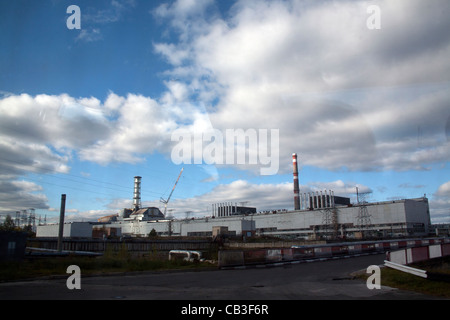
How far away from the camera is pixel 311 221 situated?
106 m

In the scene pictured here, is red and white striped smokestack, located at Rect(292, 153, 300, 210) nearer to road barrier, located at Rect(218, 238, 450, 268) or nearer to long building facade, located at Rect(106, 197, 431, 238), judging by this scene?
long building facade, located at Rect(106, 197, 431, 238)

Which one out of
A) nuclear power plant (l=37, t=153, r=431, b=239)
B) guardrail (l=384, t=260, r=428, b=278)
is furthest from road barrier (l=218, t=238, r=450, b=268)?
nuclear power plant (l=37, t=153, r=431, b=239)

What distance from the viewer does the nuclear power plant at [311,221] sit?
9006cm

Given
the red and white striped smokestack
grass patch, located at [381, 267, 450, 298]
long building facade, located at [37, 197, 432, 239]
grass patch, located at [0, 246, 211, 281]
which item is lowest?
grass patch, located at [381, 267, 450, 298]

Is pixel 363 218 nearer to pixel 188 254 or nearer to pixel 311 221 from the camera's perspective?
pixel 311 221

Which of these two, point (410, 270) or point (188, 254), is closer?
point (410, 270)

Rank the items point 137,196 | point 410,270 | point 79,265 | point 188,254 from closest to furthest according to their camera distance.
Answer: point 410,270
point 79,265
point 188,254
point 137,196

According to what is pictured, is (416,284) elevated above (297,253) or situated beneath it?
situated beneath

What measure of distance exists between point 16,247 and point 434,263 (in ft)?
89.8

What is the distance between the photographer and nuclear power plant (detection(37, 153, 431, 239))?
90062 millimetres

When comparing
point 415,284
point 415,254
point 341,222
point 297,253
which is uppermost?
point 341,222

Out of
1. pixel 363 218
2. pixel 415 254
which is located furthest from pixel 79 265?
pixel 363 218

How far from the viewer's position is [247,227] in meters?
104
